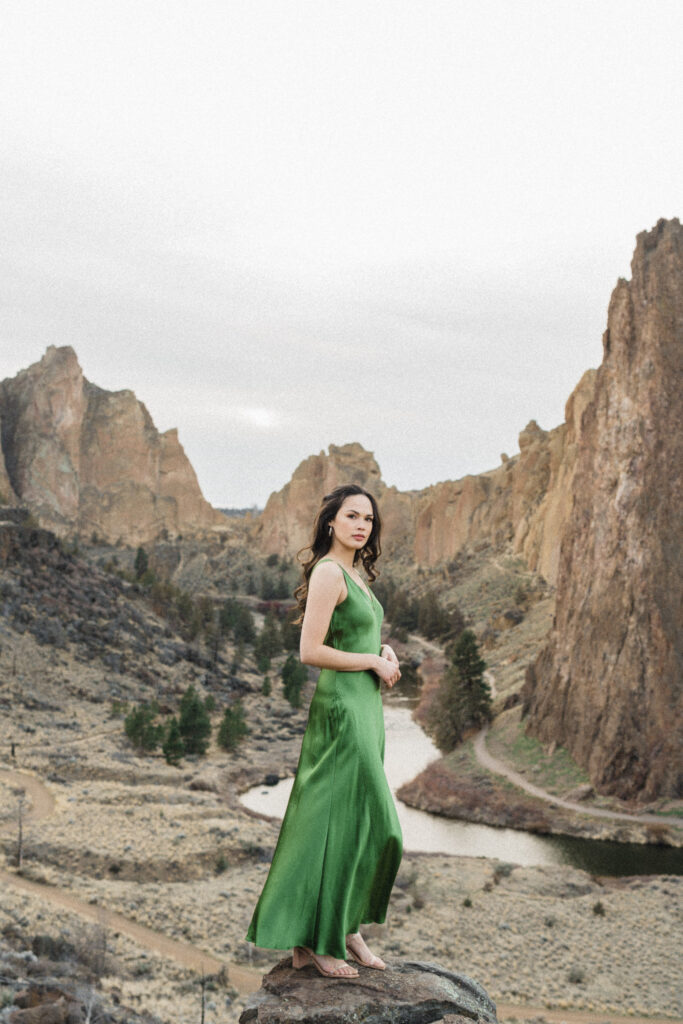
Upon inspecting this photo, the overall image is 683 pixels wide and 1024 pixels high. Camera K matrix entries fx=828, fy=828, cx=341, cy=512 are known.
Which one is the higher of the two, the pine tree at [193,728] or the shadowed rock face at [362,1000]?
the shadowed rock face at [362,1000]

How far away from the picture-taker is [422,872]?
2434 centimetres

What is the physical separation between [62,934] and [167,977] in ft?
6.90

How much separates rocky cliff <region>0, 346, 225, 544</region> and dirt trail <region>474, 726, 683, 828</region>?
95240mm

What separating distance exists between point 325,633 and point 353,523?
711 mm

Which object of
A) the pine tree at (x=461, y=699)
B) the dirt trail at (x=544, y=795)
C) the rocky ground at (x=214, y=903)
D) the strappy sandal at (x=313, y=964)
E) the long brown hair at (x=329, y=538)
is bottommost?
the rocky ground at (x=214, y=903)

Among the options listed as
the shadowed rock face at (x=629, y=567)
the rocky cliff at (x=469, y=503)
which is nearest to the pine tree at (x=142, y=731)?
the shadowed rock face at (x=629, y=567)

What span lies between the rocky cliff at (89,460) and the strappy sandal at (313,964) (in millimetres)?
121160

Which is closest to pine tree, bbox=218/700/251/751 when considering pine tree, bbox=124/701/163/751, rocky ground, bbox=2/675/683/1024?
pine tree, bbox=124/701/163/751

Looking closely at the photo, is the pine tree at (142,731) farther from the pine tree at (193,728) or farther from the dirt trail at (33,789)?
the dirt trail at (33,789)

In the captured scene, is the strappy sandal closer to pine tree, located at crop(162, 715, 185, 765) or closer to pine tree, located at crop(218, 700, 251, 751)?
pine tree, located at crop(162, 715, 185, 765)

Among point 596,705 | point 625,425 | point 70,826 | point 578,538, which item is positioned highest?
point 625,425

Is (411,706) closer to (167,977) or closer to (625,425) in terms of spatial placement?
(625,425)

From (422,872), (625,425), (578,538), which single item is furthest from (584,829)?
(625,425)

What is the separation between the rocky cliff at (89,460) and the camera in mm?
126812
